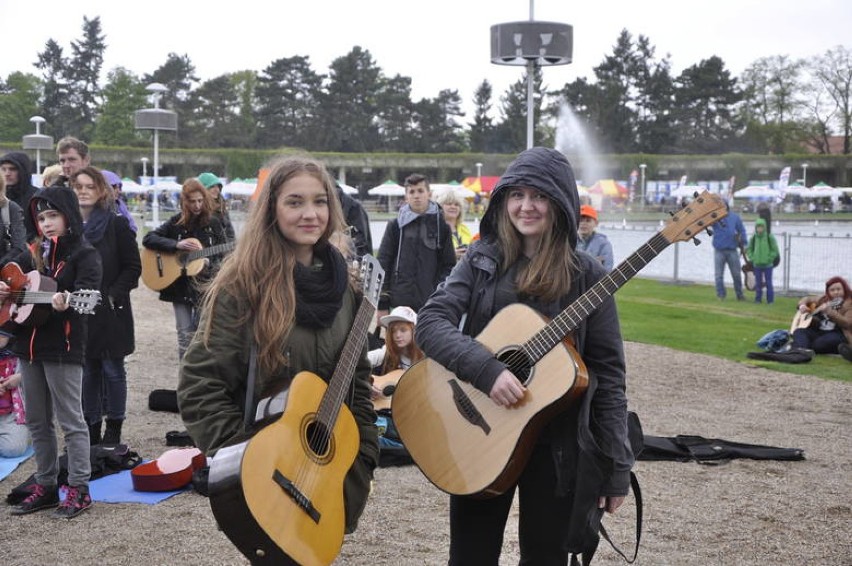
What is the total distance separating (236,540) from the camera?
111 inches

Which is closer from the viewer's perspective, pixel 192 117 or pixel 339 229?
pixel 339 229

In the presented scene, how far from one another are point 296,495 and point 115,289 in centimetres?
458

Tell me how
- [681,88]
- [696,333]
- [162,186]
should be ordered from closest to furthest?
[696,333], [162,186], [681,88]

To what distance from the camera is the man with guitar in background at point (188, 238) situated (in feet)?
27.8

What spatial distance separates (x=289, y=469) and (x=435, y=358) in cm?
71

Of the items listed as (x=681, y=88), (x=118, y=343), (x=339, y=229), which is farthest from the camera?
(x=681, y=88)

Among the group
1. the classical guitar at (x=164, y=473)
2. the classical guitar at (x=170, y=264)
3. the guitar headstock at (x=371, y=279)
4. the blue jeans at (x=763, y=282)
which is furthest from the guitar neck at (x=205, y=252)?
the blue jeans at (x=763, y=282)

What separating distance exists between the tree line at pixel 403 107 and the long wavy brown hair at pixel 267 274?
8722 centimetres

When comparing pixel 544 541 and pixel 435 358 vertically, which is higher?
pixel 435 358

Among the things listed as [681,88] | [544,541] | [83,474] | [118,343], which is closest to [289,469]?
[544,541]

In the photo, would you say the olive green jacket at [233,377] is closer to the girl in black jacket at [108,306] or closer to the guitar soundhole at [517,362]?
the guitar soundhole at [517,362]

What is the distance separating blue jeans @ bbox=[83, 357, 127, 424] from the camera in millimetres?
7086

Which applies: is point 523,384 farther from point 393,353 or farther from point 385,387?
point 393,353

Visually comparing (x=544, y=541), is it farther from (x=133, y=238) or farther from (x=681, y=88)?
(x=681, y=88)
